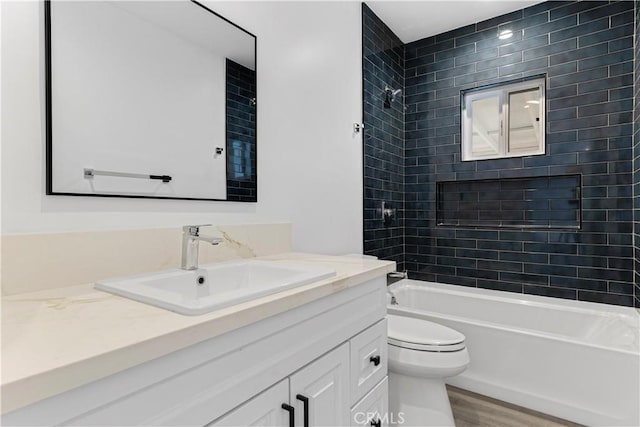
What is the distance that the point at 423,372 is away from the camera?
1.61 metres

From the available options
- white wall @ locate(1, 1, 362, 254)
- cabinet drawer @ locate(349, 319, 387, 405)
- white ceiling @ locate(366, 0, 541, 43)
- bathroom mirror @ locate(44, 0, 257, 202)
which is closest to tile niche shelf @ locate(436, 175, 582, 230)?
white wall @ locate(1, 1, 362, 254)

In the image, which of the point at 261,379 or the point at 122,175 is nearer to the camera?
the point at 261,379

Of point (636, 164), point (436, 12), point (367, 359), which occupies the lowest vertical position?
point (367, 359)

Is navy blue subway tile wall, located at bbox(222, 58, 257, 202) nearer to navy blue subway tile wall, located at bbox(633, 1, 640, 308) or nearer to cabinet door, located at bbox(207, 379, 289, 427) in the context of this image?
cabinet door, located at bbox(207, 379, 289, 427)

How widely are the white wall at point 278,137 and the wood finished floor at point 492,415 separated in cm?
114

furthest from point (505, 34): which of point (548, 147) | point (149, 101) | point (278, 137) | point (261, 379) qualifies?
point (261, 379)

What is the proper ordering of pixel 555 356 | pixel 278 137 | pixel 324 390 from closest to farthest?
pixel 324 390, pixel 278 137, pixel 555 356

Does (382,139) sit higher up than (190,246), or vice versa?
(382,139)

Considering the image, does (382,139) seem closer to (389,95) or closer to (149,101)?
(389,95)

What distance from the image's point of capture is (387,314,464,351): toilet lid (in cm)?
163

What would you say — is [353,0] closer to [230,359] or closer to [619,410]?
[230,359]

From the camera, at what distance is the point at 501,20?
279 centimetres

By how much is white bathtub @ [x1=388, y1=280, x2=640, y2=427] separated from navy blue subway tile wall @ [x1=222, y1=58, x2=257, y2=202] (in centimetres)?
144

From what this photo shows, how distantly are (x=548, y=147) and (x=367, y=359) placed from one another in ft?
7.57
